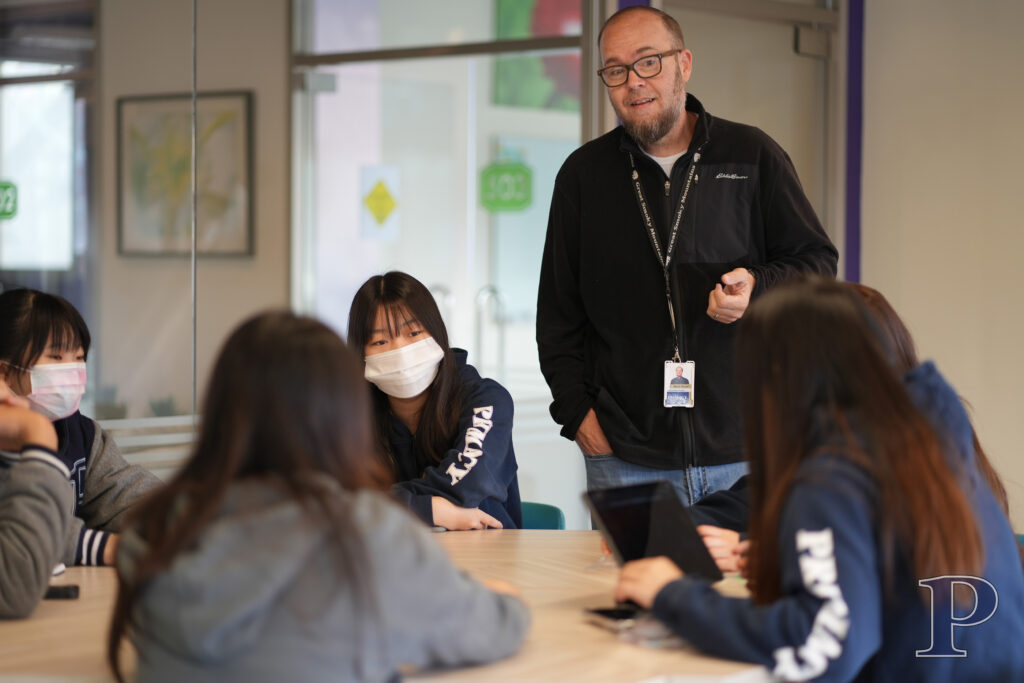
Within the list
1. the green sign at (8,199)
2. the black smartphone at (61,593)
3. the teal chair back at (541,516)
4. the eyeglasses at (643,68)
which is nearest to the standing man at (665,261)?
the eyeglasses at (643,68)

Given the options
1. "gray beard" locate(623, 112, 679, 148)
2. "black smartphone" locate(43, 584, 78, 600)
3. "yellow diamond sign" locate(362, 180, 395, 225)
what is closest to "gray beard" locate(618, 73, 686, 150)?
"gray beard" locate(623, 112, 679, 148)

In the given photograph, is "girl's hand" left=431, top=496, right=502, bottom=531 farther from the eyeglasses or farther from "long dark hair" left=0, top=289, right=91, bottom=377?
the eyeglasses

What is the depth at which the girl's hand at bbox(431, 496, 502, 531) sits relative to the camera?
8.97 ft

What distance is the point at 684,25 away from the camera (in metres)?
4.66

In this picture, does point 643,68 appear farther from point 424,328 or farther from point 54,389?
point 54,389

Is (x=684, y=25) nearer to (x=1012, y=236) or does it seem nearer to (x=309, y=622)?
(x=1012, y=236)

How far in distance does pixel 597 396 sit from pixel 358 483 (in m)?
1.67

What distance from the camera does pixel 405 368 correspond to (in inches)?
114

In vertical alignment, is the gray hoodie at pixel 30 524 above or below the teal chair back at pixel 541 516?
above

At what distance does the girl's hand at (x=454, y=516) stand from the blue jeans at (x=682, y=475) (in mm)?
444

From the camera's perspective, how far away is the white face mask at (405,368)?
9.47ft

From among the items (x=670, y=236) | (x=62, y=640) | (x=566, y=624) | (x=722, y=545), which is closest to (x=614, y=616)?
(x=566, y=624)

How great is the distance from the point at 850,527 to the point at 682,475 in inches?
57.2

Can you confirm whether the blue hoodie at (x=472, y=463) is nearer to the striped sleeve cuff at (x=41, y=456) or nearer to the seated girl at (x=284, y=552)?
the striped sleeve cuff at (x=41, y=456)
